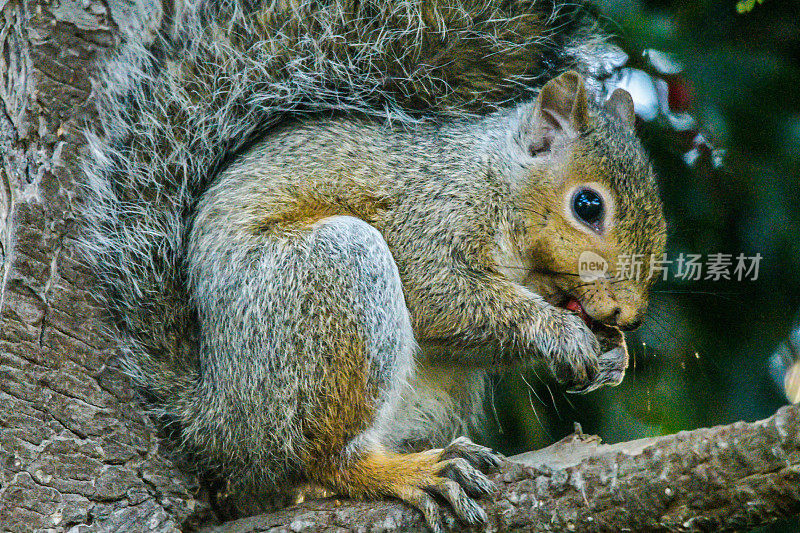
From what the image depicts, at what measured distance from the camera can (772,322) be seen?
70.3 inches

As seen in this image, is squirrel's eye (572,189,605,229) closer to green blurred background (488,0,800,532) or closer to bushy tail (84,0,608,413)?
green blurred background (488,0,800,532)

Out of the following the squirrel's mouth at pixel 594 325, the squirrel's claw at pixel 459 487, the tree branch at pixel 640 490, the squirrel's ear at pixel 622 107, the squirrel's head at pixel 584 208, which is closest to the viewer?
the tree branch at pixel 640 490

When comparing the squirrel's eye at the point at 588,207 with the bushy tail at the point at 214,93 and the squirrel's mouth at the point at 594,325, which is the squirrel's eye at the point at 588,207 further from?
the bushy tail at the point at 214,93

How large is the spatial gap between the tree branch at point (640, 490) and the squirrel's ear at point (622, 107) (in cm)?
98

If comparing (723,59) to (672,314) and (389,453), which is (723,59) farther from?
(389,453)

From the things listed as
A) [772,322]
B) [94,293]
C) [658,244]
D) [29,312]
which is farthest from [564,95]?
[29,312]

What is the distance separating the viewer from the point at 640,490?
121cm

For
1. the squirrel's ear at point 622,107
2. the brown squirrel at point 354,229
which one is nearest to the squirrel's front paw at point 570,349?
the brown squirrel at point 354,229

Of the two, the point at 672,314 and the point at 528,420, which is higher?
the point at 672,314

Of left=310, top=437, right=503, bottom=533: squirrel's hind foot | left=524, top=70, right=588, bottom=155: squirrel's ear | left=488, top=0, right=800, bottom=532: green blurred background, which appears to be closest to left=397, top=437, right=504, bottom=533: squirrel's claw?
left=310, top=437, right=503, bottom=533: squirrel's hind foot

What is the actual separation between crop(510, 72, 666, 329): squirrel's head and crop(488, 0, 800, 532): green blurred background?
0.54 feet

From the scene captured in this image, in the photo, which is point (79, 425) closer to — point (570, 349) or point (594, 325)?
point (570, 349)

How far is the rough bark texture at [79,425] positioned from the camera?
1.24 m

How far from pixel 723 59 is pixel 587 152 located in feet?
1.34
